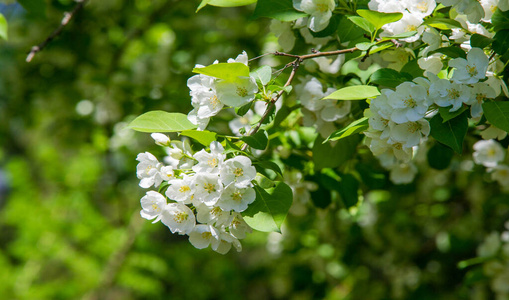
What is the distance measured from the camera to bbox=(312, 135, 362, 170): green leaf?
1.29 meters

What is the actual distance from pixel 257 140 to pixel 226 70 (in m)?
0.16

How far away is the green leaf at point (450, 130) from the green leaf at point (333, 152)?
408 mm

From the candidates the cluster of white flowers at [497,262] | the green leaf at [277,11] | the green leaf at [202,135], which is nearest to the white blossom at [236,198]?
the green leaf at [202,135]

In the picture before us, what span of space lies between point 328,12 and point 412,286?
2464 mm

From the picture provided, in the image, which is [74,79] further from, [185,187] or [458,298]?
[458,298]

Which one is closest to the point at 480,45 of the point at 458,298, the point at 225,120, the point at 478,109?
the point at 478,109

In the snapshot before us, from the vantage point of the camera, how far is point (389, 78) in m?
0.95

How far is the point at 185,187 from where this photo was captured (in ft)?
2.90

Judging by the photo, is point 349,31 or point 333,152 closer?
point 349,31

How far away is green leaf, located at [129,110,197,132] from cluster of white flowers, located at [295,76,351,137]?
41 centimetres

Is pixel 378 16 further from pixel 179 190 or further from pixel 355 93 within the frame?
pixel 179 190

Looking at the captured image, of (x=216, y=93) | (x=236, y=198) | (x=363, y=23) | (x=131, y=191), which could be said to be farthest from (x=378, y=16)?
(x=131, y=191)

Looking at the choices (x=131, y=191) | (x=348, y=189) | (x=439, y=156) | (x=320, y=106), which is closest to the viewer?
(x=320, y=106)

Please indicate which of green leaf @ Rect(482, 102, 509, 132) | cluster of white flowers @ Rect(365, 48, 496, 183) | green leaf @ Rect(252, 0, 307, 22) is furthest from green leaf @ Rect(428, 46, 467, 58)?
green leaf @ Rect(252, 0, 307, 22)
